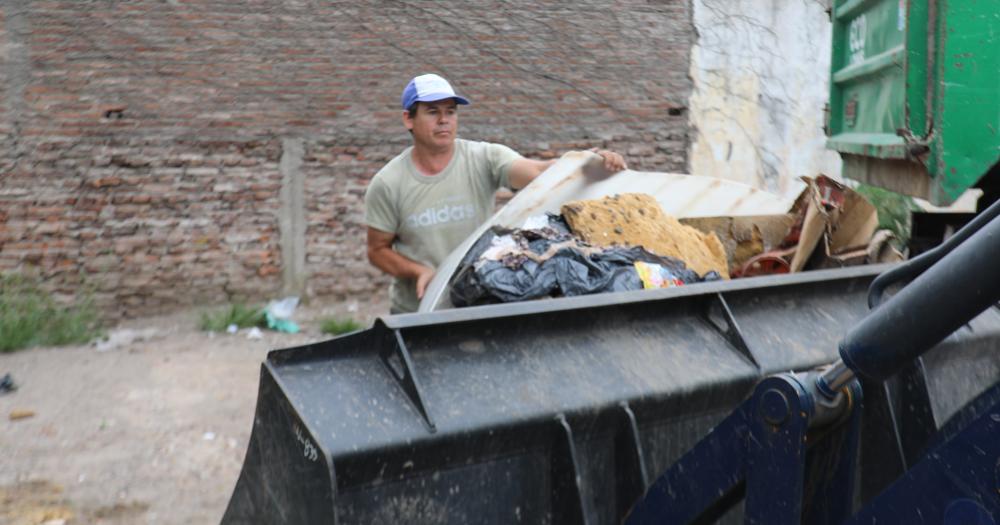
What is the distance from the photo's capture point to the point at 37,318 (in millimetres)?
6473

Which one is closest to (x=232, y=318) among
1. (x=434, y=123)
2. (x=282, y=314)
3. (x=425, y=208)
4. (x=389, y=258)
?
(x=282, y=314)

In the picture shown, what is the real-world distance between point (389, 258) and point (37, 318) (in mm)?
3608

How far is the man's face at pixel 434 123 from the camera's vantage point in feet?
13.1

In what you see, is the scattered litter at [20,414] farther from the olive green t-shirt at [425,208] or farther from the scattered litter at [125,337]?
the olive green t-shirt at [425,208]

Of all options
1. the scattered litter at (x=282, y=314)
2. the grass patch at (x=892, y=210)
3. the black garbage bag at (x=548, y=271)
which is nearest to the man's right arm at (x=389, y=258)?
the black garbage bag at (x=548, y=271)

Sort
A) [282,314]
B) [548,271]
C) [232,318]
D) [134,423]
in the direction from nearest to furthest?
[548,271], [134,423], [232,318], [282,314]

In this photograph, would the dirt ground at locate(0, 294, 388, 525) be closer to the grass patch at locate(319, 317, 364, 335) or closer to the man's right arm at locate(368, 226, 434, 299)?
the grass patch at locate(319, 317, 364, 335)

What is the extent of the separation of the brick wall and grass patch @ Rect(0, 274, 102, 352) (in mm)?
113

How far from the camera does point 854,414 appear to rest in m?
1.73

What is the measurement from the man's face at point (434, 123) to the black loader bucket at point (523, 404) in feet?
6.17

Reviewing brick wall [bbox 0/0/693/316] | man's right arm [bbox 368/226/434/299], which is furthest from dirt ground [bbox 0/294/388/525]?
man's right arm [bbox 368/226/434/299]

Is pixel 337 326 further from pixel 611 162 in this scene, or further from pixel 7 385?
pixel 611 162

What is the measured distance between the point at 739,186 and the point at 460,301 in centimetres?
150

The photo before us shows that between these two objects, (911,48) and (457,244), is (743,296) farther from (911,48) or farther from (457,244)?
(457,244)
